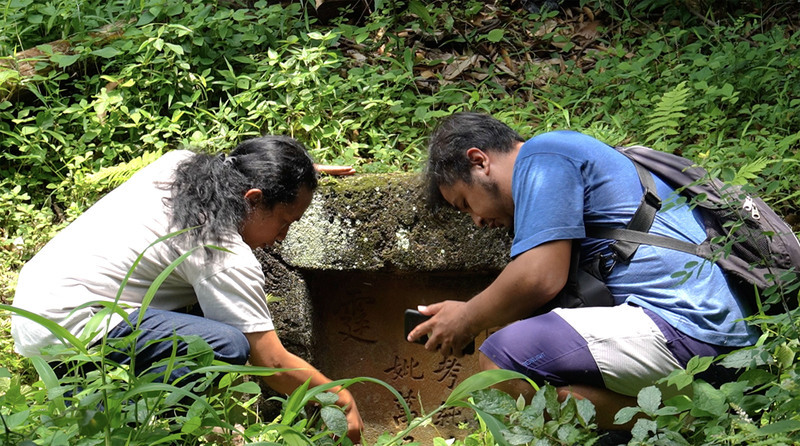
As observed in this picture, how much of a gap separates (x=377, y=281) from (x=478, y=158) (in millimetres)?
1205

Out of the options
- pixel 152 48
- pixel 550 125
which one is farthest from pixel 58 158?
pixel 550 125

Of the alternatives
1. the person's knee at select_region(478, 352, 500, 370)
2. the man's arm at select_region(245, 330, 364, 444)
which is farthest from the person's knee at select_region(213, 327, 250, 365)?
the person's knee at select_region(478, 352, 500, 370)

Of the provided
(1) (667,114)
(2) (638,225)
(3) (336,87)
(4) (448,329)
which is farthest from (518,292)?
(3) (336,87)

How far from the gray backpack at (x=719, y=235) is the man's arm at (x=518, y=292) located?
194 mm

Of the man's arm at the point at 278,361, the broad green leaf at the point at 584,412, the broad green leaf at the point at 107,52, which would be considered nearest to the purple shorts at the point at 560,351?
the man's arm at the point at 278,361

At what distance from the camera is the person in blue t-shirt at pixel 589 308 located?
267 centimetres

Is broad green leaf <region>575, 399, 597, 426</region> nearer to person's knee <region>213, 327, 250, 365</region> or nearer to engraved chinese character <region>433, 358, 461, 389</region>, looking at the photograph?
person's knee <region>213, 327, 250, 365</region>

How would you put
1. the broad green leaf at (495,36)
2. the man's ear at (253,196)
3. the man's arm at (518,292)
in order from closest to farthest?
the man's arm at (518,292)
the man's ear at (253,196)
the broad green leaf at (495,36)

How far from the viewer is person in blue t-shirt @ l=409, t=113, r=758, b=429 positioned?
2674 mm

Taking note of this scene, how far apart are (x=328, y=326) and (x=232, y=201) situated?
4.29 feet

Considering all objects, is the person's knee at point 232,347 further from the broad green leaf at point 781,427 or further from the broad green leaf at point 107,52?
the broad green leaf at point 107,52

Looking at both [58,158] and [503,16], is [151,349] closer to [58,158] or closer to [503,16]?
[58,158]

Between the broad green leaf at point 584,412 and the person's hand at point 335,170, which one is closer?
the broad green leaf at point 584,412

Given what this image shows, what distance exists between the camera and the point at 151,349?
2.91 meters
